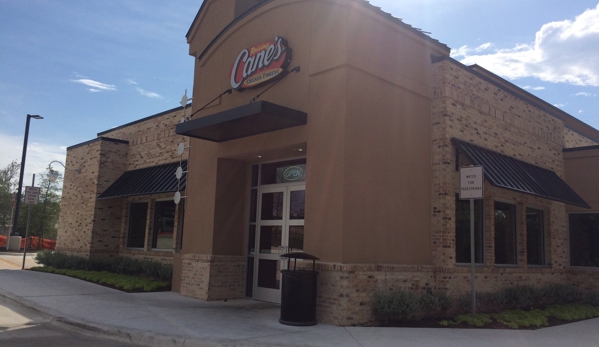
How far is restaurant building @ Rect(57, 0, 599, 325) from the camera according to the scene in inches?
393

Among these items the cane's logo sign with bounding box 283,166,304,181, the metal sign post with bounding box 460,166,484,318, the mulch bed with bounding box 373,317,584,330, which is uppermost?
the cane's logo sign with bounding box 283,166,304,181

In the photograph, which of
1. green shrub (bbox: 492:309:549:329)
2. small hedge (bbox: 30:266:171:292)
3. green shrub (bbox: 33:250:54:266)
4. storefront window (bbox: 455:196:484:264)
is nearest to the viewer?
green shrub (bbox: 492:309:549:329)

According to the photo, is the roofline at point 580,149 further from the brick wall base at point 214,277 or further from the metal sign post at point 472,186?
the brick wall base at point 214,277

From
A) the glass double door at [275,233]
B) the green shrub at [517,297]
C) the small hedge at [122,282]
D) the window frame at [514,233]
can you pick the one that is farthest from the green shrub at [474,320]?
the small hedge at [122,282]

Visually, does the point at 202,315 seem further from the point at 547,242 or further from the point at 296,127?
the point at 547,242

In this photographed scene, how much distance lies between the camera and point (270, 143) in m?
11.4

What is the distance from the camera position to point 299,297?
9.16m

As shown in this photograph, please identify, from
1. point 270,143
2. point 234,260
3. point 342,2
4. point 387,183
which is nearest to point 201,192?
point 234,260

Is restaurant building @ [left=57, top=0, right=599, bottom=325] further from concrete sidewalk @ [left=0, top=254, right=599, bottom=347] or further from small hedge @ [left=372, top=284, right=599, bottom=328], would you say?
concrete sidewalk @ [left=0, top=254, right=599, bottom=347]

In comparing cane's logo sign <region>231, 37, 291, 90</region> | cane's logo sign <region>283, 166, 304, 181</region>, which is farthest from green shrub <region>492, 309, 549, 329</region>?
cane's logo sign <region>231, 37, 291, 90</region>

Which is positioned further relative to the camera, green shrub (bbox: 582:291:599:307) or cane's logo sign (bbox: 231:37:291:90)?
green shrub (bbox: 582:291:599:307)

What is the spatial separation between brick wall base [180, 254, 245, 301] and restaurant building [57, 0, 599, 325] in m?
0.03

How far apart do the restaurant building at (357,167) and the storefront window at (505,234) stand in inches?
2.1

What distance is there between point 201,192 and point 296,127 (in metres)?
3.85
